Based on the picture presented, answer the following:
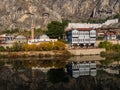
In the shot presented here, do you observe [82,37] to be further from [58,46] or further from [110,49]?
[58,46]

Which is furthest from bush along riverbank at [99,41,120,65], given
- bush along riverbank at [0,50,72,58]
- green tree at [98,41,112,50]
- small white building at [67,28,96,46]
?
bush along riverbank at [0,50,72,58]

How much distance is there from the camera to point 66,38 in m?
78.1

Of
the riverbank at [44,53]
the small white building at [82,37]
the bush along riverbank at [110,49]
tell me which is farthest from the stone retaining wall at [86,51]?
the small white building at [82,37]

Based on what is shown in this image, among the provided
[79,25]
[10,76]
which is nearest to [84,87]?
[10,76]

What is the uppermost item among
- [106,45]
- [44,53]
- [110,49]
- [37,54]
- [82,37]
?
[82,37]

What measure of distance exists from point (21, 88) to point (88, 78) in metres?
7.73

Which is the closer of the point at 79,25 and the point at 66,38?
the point at 66,38

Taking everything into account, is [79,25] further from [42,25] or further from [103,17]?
[103,17]

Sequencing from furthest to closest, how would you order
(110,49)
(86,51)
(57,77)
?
(110,49) < (86,51) < (57,77)

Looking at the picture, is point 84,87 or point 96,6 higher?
→ point 96,6

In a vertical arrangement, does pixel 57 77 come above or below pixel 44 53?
below

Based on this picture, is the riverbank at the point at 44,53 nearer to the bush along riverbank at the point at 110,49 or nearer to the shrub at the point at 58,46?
the shrub at the point at 58,46

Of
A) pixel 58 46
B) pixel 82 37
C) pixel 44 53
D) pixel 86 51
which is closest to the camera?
pixel 44 53

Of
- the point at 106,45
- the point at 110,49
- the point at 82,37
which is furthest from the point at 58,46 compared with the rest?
the point at 110,49
